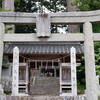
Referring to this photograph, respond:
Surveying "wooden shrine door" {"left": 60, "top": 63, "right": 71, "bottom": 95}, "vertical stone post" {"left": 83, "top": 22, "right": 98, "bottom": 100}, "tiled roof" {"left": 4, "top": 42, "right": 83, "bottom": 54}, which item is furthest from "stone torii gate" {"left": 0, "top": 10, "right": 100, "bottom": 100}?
Result: "wooden shrine door" {"left": 60, "top": 63, "right": 71, "bottom": 95}

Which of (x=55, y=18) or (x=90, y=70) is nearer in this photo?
(x=90, y=70)

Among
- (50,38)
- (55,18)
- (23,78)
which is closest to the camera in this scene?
(50,38)

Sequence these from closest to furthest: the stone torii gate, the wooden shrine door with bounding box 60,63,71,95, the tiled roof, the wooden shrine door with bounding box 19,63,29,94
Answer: the stone torii gate < the tiled roof < the wooden shrine door with bounding box 19,63,29,94 < the wooden shrine door with bounding box 60,63,71,95

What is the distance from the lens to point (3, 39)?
24.0 ft

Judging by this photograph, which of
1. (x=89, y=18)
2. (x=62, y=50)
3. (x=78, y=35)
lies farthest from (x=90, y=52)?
(x=62, y=50)

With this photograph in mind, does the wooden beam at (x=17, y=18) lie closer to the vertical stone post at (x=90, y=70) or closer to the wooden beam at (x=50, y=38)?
the wooden beam at (x=50, y=38)

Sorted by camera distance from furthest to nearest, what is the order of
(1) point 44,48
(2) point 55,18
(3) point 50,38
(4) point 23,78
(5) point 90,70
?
(1) point 44,48, (4) point 23,78, (2) point 55,18, (3) point 50,38, (5) point 90,70

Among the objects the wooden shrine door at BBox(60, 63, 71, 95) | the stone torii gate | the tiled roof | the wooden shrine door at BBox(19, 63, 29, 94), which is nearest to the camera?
the stone torii gate

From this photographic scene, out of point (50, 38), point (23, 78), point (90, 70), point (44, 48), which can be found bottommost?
point (23, 78)

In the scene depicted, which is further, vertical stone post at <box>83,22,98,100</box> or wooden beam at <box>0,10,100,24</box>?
wooden beam at <box>0,10,100,24</box>

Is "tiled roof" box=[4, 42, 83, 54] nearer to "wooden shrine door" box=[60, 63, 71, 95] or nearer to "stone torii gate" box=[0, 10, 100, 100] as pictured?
"wooden shrine door" box=[60, 63, 71, 95]

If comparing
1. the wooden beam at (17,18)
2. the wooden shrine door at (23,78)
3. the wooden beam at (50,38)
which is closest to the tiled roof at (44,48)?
the wooden shrine door at (23,78)

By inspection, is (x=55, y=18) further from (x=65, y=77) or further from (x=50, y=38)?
(x=65, y=77)

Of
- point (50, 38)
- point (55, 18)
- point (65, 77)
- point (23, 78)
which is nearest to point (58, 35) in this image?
point (50, 38)
